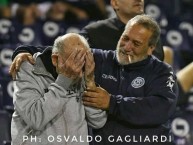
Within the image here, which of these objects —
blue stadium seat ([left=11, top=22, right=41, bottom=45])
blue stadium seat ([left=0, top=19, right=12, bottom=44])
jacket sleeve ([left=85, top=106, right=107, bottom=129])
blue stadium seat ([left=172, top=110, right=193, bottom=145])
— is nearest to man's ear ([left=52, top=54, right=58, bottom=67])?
jacket sleeve ([left=85, top=106, right=107, bottom=129])

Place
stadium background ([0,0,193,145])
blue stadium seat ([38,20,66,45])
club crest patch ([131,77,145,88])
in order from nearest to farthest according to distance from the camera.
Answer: club crest patch ([131,77,145,88]) < stadium background ([0,0,193,145]) < blue stadium seat ([38,20,66,45])

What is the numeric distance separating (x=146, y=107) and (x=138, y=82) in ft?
0.61

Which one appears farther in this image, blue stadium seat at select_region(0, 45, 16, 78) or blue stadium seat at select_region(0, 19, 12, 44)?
blue stadium seat at select_region(0, 19, 12, 44)

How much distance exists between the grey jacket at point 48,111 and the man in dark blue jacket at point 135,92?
0.09 m

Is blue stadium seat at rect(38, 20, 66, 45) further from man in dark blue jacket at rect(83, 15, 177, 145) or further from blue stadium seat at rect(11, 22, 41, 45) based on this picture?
man in dark blue jacket at rect(83, 15, 177, 145)

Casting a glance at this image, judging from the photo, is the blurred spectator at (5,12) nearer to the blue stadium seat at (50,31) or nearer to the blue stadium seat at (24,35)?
the blue stadium seat at (24,35)

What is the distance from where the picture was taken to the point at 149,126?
3506 millimetres

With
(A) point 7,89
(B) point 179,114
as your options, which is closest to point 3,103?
(A) point 7,89

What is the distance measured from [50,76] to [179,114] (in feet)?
7.06

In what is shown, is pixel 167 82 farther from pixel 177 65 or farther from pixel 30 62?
pixel 177 65

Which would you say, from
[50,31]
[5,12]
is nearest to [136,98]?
[50,31]

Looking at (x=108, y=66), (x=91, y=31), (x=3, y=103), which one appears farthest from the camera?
(x=3, y=103)

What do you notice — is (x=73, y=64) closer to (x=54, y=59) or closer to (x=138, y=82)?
(x=54, y=59)

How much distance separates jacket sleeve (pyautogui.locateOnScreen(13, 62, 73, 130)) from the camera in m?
3.20
